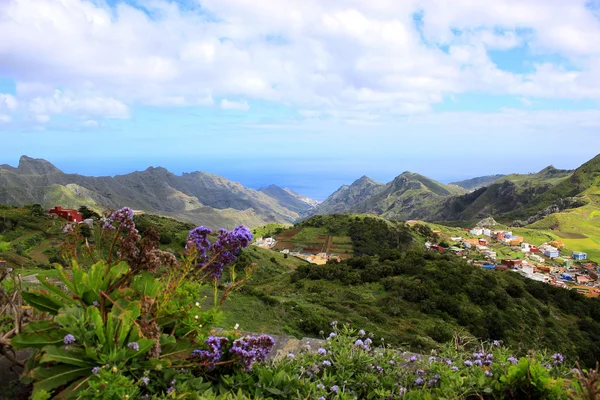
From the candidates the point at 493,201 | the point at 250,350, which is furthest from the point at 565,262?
the point at 493,201

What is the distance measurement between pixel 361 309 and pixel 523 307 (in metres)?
9.57

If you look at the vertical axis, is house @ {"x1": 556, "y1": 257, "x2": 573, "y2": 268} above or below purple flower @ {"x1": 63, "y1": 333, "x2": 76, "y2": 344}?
below

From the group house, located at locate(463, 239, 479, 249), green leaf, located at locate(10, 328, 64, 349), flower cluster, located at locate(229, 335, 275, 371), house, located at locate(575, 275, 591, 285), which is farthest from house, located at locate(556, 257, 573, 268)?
green leaf, located at locate(10, 328, 64, 349)

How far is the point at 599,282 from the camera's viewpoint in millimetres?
58500

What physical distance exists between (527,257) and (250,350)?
86.9 meters

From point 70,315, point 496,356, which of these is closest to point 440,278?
point 496,356

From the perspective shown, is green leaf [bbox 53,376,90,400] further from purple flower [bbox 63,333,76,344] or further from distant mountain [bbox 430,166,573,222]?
distant mountain [bbox 430,166,573,222]

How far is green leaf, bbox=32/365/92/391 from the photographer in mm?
2572

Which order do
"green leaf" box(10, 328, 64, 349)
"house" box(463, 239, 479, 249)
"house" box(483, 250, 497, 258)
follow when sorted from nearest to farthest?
"green leaf" box(10, 328, 64, 349) → "house" box(483, 250, 497, 258) → "house" box(463, 239, 479, 249)

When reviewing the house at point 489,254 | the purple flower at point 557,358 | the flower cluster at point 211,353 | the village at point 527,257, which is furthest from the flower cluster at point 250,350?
the house at point 489,254

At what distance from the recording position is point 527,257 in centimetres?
7706

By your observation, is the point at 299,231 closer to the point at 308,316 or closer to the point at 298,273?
the point at 298,273

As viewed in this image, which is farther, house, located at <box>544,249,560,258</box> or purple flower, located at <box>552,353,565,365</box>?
house, located at <box>544,249,560,258</box>

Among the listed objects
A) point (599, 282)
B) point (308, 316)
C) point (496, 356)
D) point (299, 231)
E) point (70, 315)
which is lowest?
point (599, 282)
